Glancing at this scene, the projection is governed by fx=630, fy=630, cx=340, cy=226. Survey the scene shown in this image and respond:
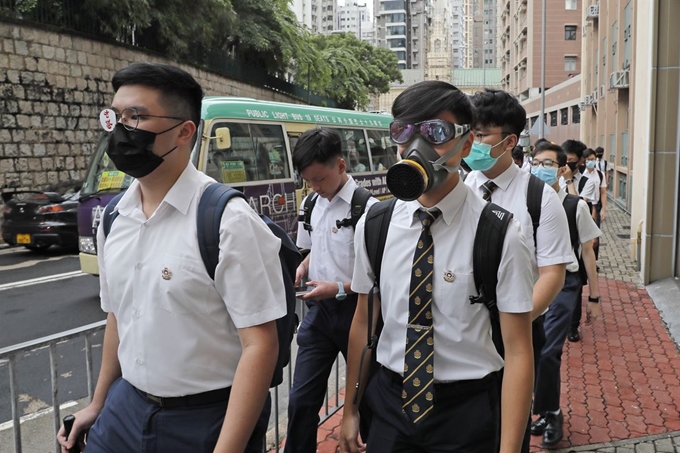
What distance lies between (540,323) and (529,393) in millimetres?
1360

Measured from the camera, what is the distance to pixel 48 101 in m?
15.2

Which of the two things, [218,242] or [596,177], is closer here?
[218,242]

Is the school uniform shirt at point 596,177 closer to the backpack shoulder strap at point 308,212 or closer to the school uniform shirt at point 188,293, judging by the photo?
the backpack shoulder strap at point 308,212

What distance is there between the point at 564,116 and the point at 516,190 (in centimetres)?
4155

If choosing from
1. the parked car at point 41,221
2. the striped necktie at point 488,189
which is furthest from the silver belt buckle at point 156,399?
the parked car at point 41,221

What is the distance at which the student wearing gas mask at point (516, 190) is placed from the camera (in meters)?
3.11

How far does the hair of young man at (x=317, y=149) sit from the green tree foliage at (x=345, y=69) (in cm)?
2819

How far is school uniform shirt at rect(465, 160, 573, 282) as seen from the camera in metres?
3.10

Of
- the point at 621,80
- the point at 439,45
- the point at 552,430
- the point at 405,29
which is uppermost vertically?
the point at 405,29

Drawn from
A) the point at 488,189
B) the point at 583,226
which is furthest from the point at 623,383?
the point at 488,189

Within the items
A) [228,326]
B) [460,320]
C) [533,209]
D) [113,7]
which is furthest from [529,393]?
[113,7]

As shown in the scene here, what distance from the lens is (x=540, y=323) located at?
321cm

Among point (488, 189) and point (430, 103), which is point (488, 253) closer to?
point (430, 103)

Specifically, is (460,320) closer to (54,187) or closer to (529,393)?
(529,393)
